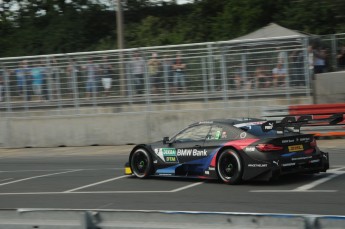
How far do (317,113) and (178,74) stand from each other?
452 centimetres

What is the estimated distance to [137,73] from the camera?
20.1 meters

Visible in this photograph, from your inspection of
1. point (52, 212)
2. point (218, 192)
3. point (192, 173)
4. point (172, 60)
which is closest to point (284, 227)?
point (52, 212)

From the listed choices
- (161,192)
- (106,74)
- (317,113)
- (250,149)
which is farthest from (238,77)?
(161,192)

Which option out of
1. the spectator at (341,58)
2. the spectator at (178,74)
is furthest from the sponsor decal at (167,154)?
the spectator at (341,58)

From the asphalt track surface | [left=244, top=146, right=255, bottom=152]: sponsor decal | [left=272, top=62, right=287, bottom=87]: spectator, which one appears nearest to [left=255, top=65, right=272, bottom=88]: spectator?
[left=272, top=62, right=287, bottom=87]: spectator

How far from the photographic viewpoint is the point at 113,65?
2025 centimetres

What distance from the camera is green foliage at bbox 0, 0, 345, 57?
35.2 m

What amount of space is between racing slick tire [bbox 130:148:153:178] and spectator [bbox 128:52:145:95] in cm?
781

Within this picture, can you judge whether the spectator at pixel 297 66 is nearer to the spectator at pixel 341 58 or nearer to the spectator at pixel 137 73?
the spectator at pixel 341 58

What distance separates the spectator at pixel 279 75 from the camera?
733 inches

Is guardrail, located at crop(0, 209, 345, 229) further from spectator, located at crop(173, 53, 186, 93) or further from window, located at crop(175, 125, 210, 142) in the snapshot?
spectator, located at crop(173, 53, 186, 93)

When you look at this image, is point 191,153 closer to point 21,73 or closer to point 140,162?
point 140,162

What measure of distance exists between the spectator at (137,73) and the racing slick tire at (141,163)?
7.81 m

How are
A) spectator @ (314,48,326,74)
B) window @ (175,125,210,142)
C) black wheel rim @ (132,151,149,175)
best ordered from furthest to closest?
spectator @ (314,48,326,74) < black wheel rim @ (132,151,149,175) < window @ (175,125,210,142)
